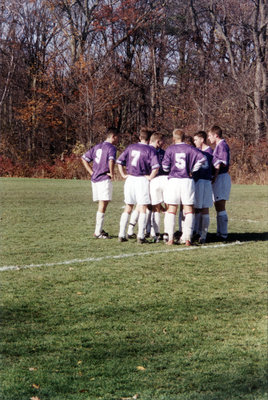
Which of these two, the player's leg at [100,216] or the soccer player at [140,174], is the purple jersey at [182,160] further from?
the player's leg at [100,216]

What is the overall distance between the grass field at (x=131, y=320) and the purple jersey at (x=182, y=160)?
4.06 ft

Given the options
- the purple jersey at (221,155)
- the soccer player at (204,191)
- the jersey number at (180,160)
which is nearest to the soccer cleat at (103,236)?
the soccer player at (204,191)

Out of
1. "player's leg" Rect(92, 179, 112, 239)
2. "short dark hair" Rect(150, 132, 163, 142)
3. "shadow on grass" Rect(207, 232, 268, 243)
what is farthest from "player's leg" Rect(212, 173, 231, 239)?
"player's leg" Rect(92, 179, 112, 239)

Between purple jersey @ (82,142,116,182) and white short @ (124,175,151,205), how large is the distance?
1.76 feet

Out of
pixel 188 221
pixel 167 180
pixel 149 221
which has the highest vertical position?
pixel 167 180

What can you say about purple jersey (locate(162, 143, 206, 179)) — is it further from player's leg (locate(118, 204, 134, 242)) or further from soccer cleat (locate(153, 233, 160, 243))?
soccer cleat (locate(153, 233, 160, 243))

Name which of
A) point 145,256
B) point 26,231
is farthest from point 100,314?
point 26,231

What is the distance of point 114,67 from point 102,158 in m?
31.6

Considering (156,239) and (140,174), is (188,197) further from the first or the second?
(156,239)

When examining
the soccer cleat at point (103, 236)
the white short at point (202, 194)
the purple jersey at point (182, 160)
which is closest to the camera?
the purple jersey at point (182, 160)

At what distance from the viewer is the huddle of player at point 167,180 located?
32.7 feet

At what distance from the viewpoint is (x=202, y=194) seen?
10.5 metres

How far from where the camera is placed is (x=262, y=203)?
763 inches

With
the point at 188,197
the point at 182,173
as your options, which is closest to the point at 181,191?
the point at 188,197
